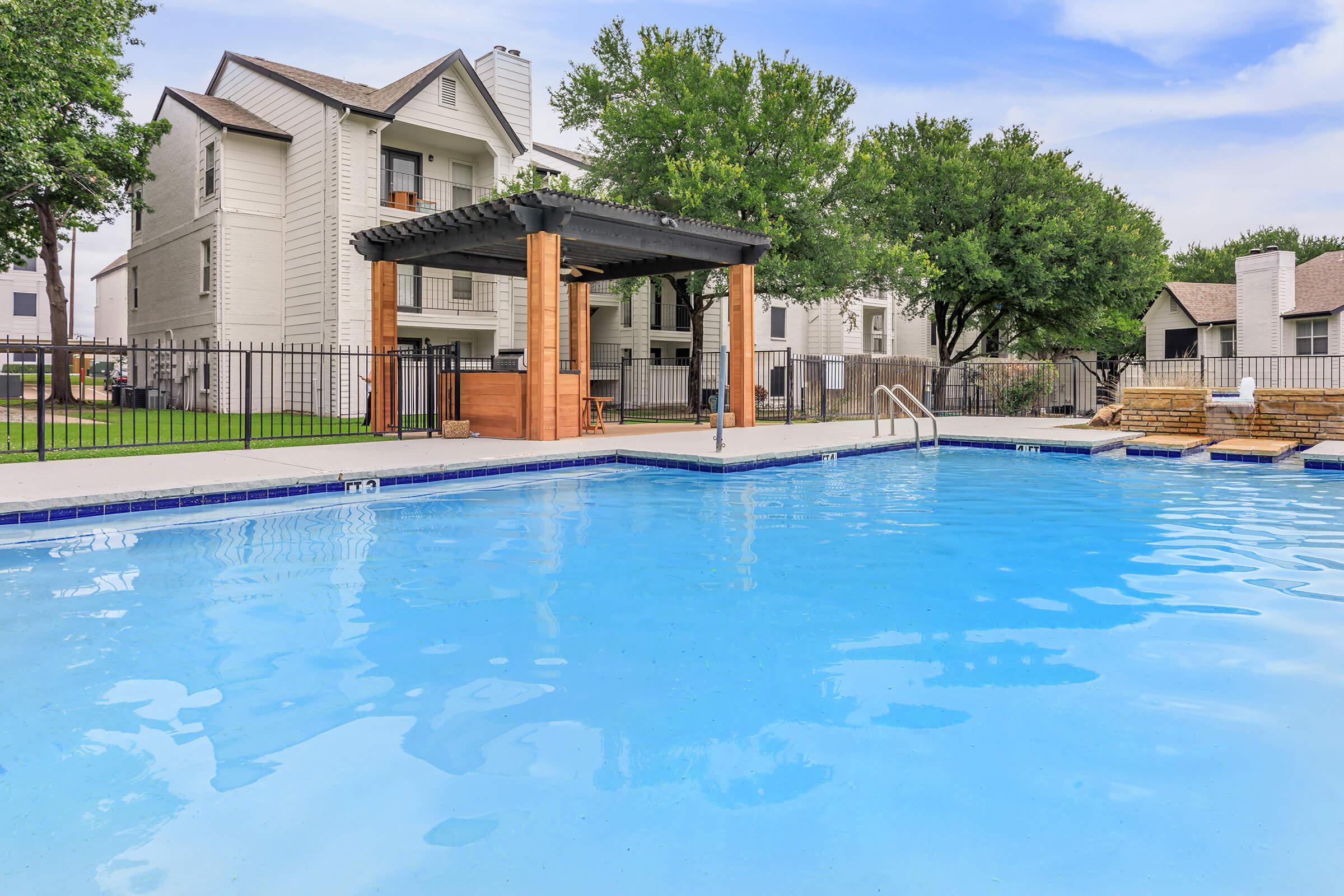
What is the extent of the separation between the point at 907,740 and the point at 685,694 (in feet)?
2.88

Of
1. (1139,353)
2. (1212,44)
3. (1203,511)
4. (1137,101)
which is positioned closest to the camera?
(1203,511)

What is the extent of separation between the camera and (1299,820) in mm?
2363

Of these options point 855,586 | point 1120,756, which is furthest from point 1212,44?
point 1120,756

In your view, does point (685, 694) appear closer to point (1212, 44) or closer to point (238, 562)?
point (238, 562)

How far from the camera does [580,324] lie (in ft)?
59.4

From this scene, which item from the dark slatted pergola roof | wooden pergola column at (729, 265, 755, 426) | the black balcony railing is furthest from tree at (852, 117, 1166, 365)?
the dark slatted pergola roof

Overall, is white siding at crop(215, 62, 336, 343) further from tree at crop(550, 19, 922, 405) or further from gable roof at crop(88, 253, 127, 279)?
gable roof at crop(88, 253, 127, 279)

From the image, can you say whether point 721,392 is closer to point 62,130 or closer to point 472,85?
point 472,85

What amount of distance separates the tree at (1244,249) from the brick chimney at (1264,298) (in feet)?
63.0

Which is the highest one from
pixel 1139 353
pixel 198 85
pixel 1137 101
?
pixel 198 85

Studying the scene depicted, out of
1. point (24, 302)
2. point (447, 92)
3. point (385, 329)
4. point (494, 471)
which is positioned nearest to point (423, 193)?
point (447, 92)

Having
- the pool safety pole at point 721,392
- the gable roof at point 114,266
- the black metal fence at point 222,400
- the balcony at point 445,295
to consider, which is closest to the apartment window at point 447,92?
the balcony at point 445,295

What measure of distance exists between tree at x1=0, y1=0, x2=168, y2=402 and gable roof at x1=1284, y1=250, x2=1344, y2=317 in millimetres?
36012

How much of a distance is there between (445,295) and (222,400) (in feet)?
19.9
